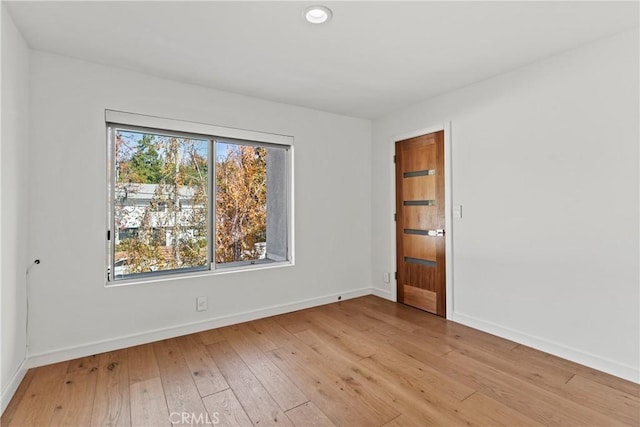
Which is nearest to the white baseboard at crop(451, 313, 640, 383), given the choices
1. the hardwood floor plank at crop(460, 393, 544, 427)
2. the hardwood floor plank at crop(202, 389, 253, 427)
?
the hardwood floor plank at crop(460, 393, 544, 427)

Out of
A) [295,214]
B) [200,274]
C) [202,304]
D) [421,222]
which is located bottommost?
[202,304]

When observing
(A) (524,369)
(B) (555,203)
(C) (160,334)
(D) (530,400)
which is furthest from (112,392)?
(B) (555,203)

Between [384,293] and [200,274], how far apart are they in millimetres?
2359

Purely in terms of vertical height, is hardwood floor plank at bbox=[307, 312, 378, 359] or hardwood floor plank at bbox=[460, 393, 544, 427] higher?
hardwood floor plank at bbox=[307, 312, 378, 359]

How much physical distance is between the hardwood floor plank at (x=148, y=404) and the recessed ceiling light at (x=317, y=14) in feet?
8.48

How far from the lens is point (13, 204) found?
2049 mm

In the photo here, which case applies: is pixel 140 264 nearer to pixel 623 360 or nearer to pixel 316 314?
pixel 316 314

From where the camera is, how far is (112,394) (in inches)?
79.1

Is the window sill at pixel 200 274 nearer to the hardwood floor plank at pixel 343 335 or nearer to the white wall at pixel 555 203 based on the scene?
the hardwood floor plank at pixel 343 335

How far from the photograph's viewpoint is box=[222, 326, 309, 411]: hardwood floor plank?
1958 millimetres

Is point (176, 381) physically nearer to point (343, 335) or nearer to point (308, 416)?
point (308, 416)

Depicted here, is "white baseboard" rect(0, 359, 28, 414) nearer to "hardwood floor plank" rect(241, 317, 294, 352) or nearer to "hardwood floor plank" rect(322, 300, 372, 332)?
"hardwood floor plank" rect(241, 317, 294, 352)

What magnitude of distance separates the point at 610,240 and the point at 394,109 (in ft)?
8.27

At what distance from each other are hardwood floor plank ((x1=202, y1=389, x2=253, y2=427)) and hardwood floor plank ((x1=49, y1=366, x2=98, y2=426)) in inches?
26.1
